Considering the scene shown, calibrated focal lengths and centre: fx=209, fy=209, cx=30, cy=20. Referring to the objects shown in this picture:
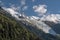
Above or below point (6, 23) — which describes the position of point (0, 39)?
below

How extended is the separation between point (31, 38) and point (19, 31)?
10.1 m

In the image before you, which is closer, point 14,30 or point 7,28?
point 7,28

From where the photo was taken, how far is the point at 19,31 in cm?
14550

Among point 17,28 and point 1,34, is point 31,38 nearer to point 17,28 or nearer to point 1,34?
point 17,28

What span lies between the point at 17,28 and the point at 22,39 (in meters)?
14.2

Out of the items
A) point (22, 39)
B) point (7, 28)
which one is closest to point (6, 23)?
point (7, 28)

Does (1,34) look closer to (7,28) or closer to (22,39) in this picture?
(7,28)

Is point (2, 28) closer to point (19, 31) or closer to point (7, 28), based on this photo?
point (7, 28)

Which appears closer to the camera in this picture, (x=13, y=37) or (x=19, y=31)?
(x=13, y=37)

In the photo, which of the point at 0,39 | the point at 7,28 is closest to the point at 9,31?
the point at 7,28

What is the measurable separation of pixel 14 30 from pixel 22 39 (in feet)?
30.6

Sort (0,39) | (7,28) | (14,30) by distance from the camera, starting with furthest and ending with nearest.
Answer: (14,30) < (7,28) < (0,39)

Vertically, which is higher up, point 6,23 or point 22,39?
point 6,23

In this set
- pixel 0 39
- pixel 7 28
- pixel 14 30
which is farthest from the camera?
pixel 14 30
